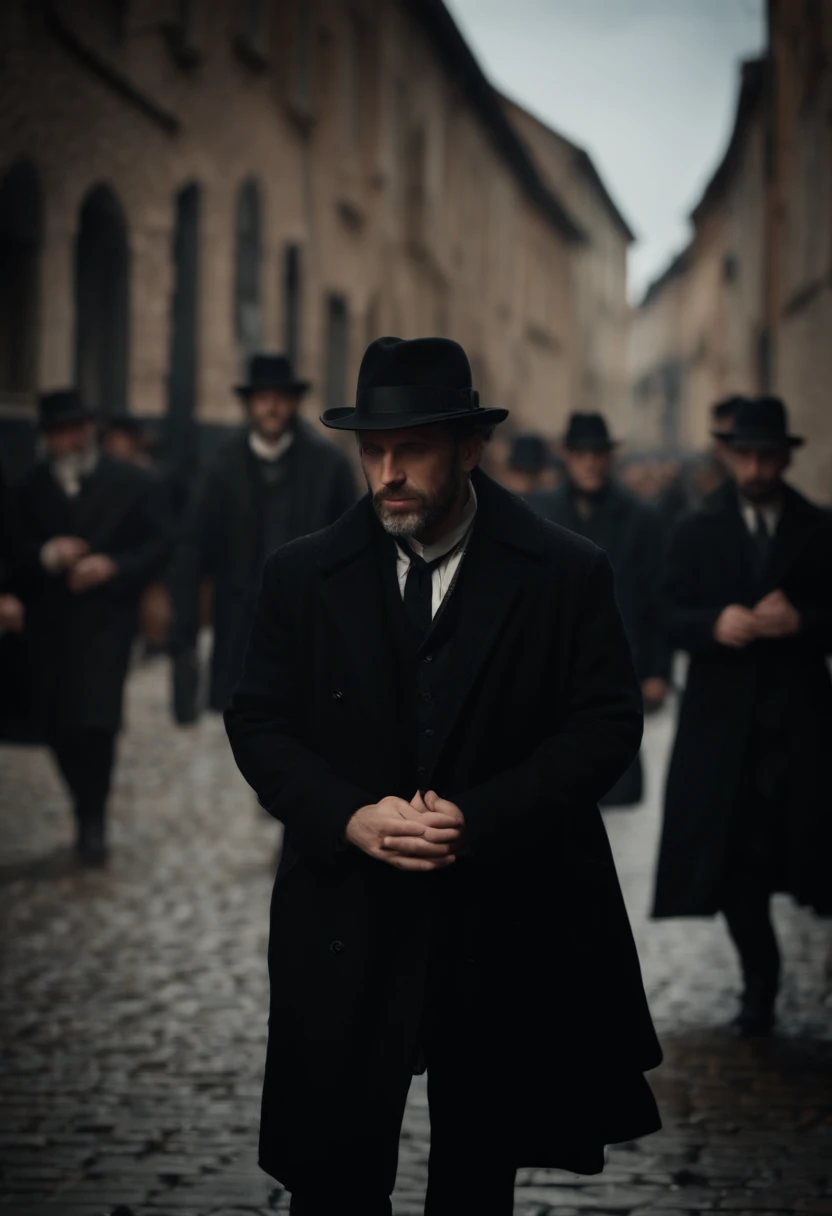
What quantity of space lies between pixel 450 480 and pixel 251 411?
18.0 ft

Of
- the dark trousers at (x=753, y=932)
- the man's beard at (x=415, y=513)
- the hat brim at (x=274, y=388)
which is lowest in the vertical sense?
the dark trousers at (x=753, y=932)

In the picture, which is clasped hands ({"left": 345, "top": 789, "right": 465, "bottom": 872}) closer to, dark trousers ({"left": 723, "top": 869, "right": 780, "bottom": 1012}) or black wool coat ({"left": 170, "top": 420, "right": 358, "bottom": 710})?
dark trousers ({"left": 723, "top": 869, "right": 780, "bottom": 1012})

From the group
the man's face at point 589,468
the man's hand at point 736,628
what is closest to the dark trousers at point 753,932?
the man's hand at point 736,628

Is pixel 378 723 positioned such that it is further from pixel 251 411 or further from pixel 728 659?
pixel 251 411

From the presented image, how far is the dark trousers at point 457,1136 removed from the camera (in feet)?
12.2

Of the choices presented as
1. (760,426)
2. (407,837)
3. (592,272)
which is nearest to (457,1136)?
(407,837)

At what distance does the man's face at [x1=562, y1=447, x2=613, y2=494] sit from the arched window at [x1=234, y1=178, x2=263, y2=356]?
1294 centimetres

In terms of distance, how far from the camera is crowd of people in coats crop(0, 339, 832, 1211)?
3797mm

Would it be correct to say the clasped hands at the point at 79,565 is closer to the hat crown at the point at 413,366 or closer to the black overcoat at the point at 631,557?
the black overcoat at the point at 631,557

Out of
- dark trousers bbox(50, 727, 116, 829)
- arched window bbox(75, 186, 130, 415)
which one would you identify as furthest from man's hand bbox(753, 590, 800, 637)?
arched window bbox(75, 186, 130, 415)

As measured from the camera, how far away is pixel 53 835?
1010 cm

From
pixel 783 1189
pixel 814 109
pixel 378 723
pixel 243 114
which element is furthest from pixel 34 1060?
pixel 814 109

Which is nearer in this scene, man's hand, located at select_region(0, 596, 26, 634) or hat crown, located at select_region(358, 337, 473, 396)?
hat crown, located at select_region(358, 337, 473, 396)

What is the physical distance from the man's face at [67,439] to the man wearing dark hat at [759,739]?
3.92 metres
